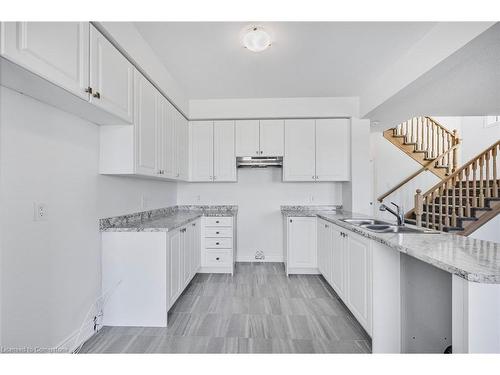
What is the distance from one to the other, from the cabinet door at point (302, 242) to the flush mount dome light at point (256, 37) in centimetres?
219

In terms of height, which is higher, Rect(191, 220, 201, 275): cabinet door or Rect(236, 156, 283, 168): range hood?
Rect(236, 156, 283, 168): range hood

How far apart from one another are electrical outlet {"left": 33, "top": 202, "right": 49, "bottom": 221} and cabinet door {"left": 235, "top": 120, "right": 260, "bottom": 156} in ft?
8.34

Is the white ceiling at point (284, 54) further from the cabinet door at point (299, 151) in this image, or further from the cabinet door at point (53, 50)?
the cabinet door at point (53, 50)

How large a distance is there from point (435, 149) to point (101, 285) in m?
7.03

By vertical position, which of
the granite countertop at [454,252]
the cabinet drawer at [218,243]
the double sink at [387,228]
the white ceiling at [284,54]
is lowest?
the cabinet drawer at [218,243]

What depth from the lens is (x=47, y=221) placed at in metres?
1.58

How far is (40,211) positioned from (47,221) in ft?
0.30

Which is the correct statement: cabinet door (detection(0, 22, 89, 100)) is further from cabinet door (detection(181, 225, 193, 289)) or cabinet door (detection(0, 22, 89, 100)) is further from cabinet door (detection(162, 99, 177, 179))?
cabinet door (detection(181, 225, 193, 289))

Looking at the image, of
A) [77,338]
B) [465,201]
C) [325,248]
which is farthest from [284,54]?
[465,201]

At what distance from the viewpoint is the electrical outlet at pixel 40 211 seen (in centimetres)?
150

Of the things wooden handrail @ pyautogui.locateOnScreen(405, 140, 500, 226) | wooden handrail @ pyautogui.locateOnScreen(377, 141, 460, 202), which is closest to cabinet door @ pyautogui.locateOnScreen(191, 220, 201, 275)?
wooden handrail @ pyautogui.locateOnScreen(405, 140, 500, 226)

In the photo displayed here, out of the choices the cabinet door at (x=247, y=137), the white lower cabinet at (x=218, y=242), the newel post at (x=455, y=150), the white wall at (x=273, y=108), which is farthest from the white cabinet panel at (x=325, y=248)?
the newel post at (x=455, y=150)

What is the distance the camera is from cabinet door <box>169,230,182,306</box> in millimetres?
2281
